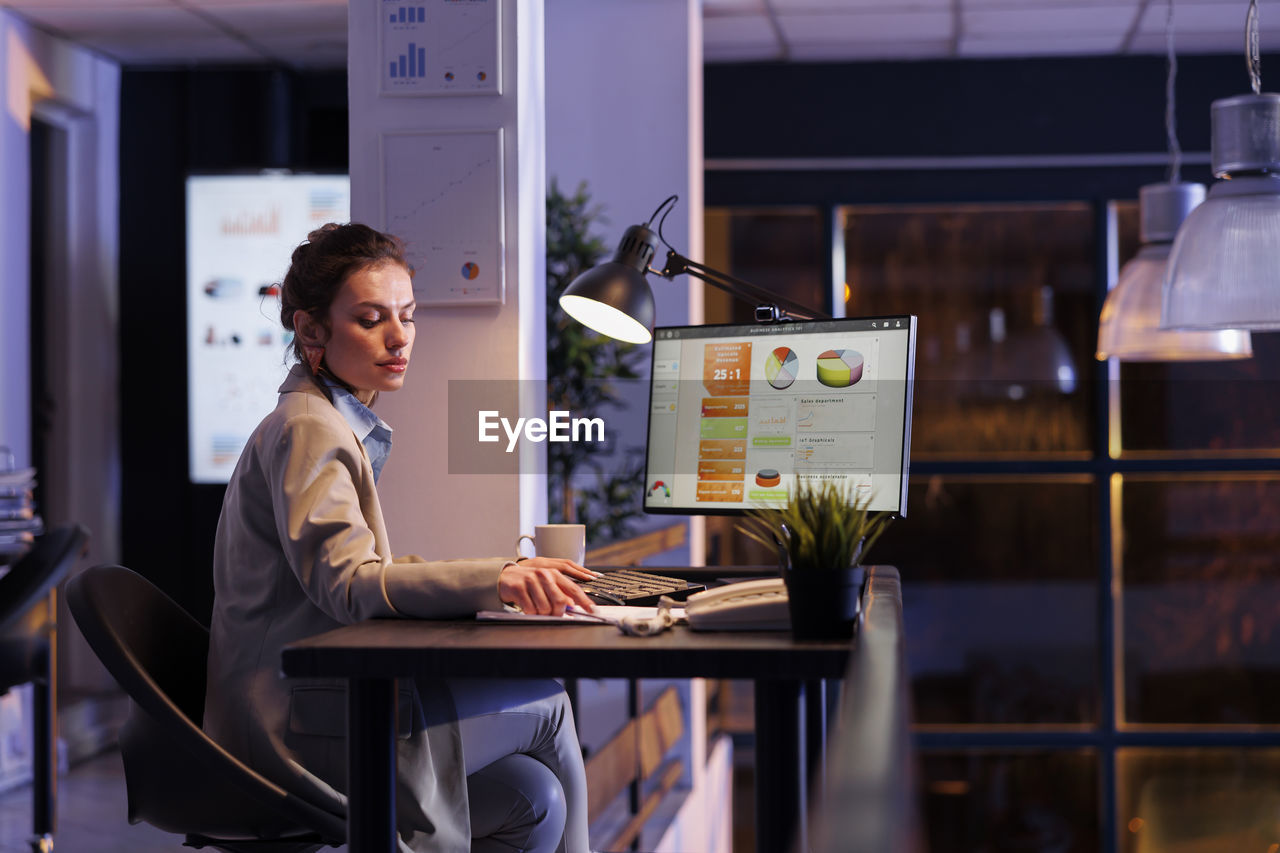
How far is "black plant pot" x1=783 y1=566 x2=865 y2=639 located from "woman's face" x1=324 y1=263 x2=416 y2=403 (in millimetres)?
768

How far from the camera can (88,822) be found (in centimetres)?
400

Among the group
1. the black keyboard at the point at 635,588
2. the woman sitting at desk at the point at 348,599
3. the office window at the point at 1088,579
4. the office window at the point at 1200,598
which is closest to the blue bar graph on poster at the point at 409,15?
the woman sitting at desk at the point at 348,599

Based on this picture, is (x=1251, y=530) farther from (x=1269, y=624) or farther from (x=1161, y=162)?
(x=1161, y=162)

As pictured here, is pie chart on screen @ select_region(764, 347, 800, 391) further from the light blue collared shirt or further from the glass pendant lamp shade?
the glass pendant lamp shade

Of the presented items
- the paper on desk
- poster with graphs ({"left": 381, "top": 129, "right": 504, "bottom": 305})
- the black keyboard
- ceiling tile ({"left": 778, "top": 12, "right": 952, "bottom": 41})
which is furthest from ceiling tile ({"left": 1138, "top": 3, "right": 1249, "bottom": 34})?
the paper on desk

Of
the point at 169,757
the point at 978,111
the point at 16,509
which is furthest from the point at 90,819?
the point at 978,111

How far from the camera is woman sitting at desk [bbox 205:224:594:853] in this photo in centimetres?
160

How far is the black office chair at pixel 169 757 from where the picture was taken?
1.59m

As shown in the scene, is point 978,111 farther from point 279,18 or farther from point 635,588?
point 635,588

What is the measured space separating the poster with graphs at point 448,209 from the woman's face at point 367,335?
738mm

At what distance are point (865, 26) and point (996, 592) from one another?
8.46ft

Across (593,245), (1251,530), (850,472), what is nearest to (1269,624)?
(1251,530)

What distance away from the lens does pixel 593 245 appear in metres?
4.04

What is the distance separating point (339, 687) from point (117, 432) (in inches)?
163
